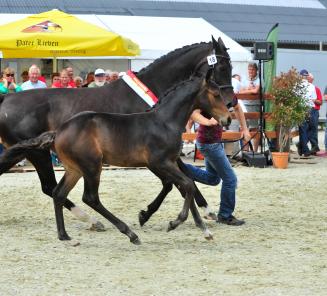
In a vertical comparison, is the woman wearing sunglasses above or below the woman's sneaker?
above

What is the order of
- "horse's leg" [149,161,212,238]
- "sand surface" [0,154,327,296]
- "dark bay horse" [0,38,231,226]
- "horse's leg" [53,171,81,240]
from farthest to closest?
"dark bay horse" [0,38,231,226] < "horse's leg" [53,171,81,240] < "horse's leg" [149,161,212,238] < "sand surface" [0,154,327,296]

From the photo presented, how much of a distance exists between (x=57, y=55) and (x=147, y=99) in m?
8.45

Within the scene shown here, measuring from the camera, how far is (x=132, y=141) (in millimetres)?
6992

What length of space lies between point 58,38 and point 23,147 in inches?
274

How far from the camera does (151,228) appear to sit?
792 cm

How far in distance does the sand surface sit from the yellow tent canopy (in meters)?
4.02

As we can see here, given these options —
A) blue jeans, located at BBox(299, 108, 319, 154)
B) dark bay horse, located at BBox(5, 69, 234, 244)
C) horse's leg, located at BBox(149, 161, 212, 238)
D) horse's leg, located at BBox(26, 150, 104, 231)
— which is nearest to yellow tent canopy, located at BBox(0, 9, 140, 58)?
blue jeans, located at BBox(299, 108, 319, 154)

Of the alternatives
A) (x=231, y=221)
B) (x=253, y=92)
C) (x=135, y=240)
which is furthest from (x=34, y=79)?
(x=135, y=240)

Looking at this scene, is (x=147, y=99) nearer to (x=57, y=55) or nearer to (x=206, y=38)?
(x=57, y=55)

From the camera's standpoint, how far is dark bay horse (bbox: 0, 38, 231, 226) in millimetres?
7914

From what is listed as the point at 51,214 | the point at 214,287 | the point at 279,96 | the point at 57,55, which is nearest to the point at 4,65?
the point at 57,55

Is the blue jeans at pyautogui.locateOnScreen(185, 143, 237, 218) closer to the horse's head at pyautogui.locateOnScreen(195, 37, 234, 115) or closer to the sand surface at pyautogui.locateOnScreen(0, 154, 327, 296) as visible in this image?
the sand surface at pyautogui.locateOnScreen(0, 154, 327, 296)

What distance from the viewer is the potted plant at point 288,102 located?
14.1 m

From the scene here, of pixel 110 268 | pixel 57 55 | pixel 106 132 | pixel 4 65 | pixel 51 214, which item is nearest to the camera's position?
pixel 110 268
